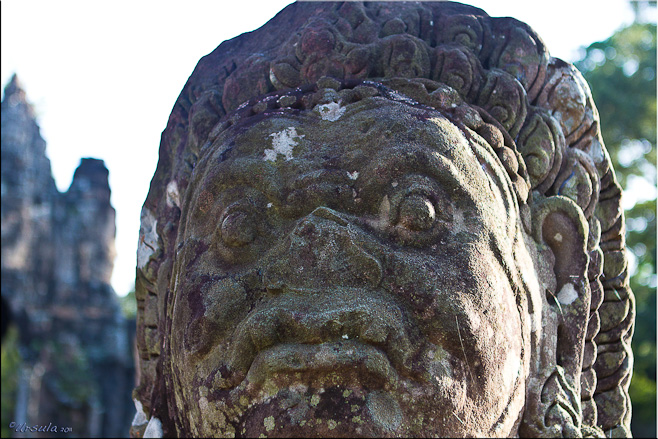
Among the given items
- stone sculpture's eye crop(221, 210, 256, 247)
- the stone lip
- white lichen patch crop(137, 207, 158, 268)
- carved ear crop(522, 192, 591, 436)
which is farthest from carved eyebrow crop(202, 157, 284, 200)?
carved ear crop(522, 192, 591, 436)

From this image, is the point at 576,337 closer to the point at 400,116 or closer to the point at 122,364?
the point at 400,116

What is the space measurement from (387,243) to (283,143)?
1.73ft

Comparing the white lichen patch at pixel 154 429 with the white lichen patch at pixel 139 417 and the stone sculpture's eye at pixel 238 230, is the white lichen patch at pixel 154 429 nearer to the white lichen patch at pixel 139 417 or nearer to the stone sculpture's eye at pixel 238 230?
the white lichen patch at pixel 139 417

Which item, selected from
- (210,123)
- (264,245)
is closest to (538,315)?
(264,245)

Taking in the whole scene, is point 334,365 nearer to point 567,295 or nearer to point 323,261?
point 323,261

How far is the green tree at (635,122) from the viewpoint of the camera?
1159 centimetres

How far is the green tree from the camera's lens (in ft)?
38.0

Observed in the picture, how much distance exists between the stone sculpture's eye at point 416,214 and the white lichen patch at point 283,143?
1.48ft

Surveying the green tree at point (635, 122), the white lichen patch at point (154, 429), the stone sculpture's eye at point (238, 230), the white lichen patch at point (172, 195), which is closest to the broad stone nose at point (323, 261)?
the stone sculpture's eye at point (238, 230)

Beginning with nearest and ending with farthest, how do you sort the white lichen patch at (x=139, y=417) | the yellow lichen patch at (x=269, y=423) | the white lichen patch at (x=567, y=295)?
1. the yellow lichen patch at (x=269, y=423)
2. the white lichen patch at (x=567, y=295)
3. the white lichen patch at (x=139, y=417)

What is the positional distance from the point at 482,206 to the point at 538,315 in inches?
17.3

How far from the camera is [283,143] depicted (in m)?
2.22

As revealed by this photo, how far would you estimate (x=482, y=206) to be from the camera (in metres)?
2.08

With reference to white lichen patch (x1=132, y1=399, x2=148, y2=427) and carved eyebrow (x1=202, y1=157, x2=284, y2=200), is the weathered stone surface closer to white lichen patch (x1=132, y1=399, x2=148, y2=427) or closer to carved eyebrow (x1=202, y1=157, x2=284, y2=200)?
white lichen patch (x1=132, y1=399, x2=148, y2=427)
